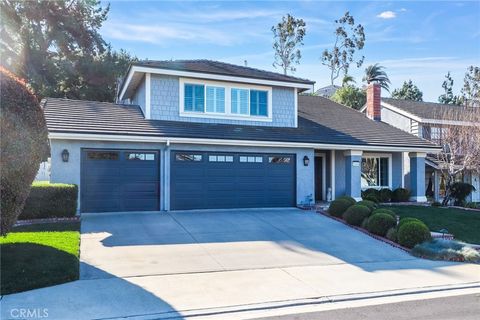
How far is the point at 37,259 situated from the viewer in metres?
7.98

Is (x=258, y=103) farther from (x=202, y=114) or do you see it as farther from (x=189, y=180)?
(x=189, y=180)

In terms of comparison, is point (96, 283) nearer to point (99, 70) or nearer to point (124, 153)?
point (124, 153)

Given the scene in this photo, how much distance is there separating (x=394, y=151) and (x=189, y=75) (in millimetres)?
10467

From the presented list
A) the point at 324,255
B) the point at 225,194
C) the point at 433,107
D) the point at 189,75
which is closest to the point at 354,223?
the point at 324,255

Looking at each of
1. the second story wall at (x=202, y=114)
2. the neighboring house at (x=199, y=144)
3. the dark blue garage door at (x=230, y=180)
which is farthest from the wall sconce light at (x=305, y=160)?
the second story wall at (x=202, y=114)

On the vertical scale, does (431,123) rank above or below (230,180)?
above

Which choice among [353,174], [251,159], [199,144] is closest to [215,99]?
A: [199,144]

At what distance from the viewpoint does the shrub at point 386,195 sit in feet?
65.0

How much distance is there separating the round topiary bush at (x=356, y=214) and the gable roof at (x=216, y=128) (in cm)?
402

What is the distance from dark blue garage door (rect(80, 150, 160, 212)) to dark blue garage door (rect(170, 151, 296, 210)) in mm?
783

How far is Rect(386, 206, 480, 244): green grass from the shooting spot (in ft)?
44.5

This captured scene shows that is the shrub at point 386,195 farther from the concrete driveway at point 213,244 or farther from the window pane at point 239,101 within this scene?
the window pane at point 239,101

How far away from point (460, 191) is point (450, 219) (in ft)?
19.3

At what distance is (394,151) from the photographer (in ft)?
65.2
